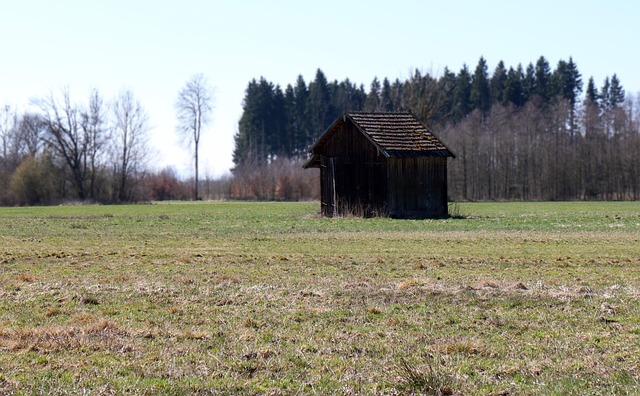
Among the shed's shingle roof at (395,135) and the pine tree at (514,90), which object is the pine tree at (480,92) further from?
the shed's shingle roof at (395,135)

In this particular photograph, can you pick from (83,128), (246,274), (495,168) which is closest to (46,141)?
(83,128)

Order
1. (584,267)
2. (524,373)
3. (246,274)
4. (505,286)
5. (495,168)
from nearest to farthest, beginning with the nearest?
(524,373) < (505,286) < (246,274) < (584,267) < (495,168)

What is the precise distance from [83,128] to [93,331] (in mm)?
85853

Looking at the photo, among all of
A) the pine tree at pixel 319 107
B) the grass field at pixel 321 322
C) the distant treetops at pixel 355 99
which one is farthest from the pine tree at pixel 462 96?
the grass field at pixel 321 322

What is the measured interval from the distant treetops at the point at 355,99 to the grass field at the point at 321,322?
90353mm

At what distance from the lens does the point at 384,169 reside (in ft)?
141

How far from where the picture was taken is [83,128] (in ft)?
301

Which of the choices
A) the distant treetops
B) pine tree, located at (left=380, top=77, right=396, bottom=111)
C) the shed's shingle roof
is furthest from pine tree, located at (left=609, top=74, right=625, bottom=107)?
the shed's shingle roof

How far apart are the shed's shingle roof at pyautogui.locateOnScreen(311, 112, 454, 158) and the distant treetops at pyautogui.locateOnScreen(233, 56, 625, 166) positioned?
61.5m

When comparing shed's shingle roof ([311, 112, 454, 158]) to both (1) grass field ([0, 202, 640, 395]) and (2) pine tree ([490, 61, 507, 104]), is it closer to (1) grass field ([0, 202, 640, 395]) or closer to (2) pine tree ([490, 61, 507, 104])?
(1) grass field ([0, 202, 640, 395])

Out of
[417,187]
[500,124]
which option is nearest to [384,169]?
[417,187]

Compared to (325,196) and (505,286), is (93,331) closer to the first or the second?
(505,286)

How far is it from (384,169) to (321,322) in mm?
32932

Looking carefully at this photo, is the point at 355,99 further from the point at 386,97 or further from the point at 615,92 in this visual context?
the point at 615,92
